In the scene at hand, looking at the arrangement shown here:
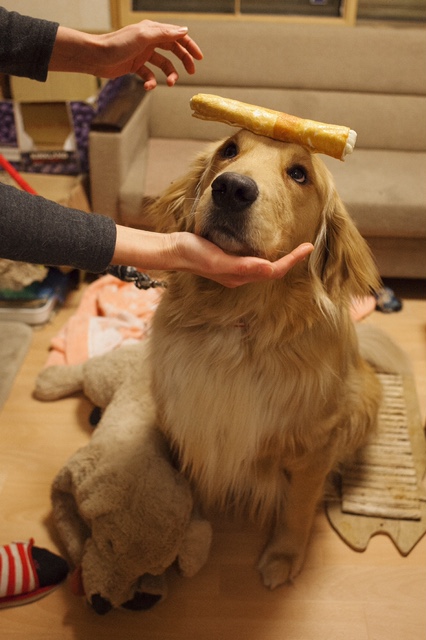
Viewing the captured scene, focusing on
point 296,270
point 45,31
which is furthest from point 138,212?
point 296,270

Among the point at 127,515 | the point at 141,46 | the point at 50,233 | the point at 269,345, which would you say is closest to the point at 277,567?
the point at 127,515

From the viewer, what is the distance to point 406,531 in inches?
69.4

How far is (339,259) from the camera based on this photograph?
1.40 m

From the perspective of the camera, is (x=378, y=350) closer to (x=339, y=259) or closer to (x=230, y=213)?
(x=339, y=259)

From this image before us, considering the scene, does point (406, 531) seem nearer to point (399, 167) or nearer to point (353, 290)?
point (353, 290)

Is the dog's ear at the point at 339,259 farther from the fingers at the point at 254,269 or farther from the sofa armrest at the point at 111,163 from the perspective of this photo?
the sofa armrest at the point at 111,163

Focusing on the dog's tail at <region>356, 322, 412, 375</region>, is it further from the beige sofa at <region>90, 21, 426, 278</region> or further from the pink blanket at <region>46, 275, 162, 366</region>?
the beige sofa at <region>90, 21, 426, 278</region>

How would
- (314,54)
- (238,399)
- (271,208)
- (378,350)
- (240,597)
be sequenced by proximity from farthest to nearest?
(314,54), (378,350), (240,597), (238,399), (271,208)

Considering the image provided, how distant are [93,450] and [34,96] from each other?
7.25ft

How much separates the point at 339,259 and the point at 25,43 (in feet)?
3.10

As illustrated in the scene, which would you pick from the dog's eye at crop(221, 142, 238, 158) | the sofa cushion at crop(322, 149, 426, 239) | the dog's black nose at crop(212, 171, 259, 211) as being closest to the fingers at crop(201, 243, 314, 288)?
the dog's black nose at crop(212, 171, 259, 211)

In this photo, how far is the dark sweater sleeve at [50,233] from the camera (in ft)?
3.35

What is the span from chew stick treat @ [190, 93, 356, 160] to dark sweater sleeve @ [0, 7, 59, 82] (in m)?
0.43

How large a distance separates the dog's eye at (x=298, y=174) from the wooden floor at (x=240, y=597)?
1102mm
